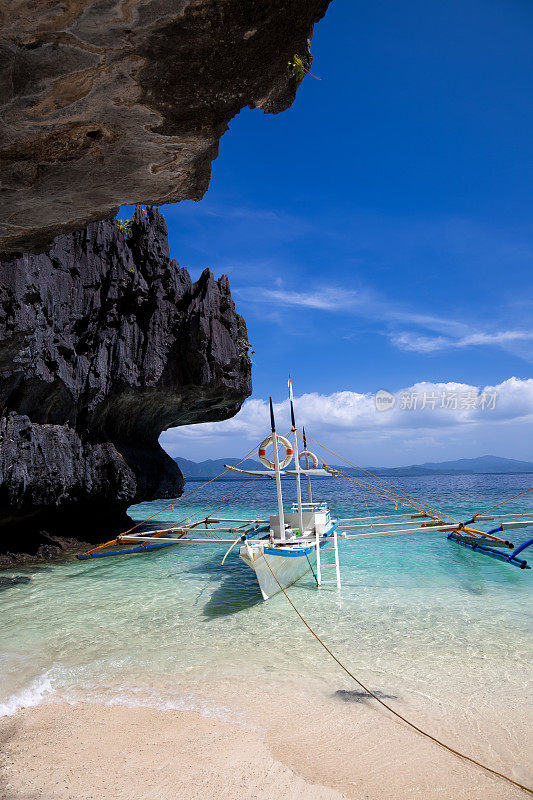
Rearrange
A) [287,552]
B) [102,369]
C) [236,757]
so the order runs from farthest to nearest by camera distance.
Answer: [102,369] < [287,552] < [236,757]

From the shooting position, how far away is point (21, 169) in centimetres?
318

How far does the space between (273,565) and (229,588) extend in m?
2.43

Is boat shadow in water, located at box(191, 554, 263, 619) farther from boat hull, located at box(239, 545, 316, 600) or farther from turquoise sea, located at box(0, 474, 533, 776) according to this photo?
boat hull, located at box(239, 545, 316, 600)

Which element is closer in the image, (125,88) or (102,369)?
(125,88)

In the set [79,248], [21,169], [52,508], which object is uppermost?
[79,248]

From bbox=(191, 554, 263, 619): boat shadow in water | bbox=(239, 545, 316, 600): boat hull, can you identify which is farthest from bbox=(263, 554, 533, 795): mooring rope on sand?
bbox=(191, 554, 263, 619): boat shadow in water

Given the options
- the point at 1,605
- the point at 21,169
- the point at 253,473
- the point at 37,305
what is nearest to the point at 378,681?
the point at 253,473

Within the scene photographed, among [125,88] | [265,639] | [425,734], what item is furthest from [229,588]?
[125,88]

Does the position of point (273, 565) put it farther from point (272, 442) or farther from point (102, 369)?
point (102, 369)

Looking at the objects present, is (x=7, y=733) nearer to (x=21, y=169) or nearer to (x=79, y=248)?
(x=21, y=169)

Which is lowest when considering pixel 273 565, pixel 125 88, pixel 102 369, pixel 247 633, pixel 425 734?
pixel 247 633

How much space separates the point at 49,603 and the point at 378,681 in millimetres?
9630

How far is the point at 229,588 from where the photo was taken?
13.7 m

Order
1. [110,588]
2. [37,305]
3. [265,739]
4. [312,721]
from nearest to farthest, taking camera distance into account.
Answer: [265,739]
[312,721]
[110,588]
[37,305]
